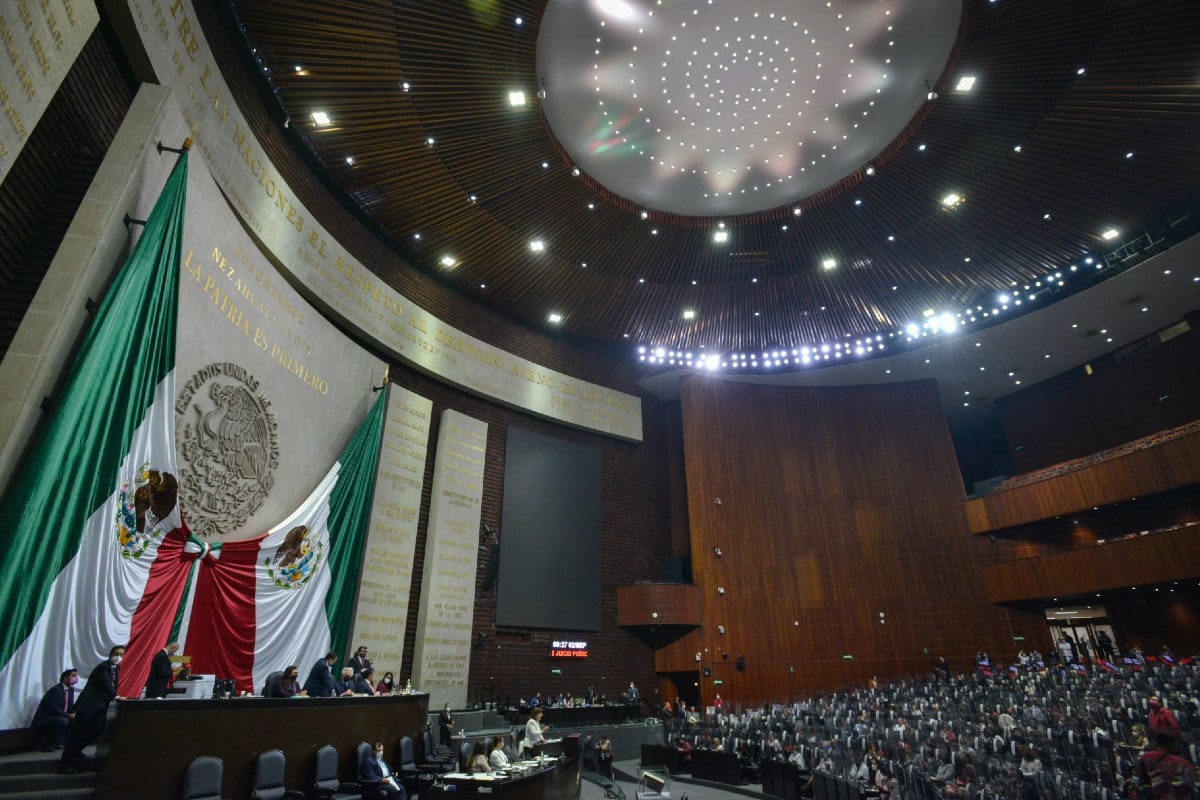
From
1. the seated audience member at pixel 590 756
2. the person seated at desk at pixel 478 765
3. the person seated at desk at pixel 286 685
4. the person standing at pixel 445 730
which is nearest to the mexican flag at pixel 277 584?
the person seated at desk at pixel 286 685

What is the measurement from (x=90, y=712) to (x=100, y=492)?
213 cm

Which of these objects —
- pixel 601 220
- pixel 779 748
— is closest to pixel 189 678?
pixel 779 748

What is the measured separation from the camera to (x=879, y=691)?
15500mm

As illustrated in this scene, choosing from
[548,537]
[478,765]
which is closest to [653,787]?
[478,765]

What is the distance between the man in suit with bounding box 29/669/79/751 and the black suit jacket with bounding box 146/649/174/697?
574 millimetres

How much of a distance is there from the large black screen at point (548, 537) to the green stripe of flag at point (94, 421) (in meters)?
9.11

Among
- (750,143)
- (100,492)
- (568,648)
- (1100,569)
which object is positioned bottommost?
(568,648)

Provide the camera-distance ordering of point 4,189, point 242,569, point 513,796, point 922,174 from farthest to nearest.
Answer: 1. point 922,174
2. point 242,569
3. point 4,189
4. point 513,796

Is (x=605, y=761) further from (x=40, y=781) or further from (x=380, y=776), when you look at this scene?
(x=40, y=781)

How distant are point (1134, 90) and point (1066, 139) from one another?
3.96 feet

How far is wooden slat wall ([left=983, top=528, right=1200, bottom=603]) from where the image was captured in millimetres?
14516

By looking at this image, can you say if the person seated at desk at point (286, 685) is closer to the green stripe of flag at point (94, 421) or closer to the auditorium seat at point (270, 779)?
the auditorium seat at point (270, 779)

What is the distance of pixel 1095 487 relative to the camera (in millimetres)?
16609

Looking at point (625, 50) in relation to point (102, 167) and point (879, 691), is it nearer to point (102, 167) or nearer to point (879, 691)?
point (102, 167)
